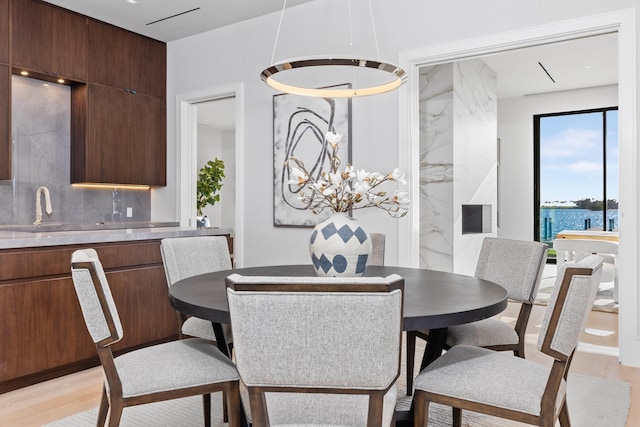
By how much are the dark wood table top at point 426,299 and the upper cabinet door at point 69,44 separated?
3.06 meters

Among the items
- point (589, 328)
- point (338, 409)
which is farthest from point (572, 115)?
point (338, 409)

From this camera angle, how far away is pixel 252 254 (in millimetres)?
4652

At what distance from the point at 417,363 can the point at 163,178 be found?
3.28 metres

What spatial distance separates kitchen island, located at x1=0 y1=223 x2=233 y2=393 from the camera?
2822mm

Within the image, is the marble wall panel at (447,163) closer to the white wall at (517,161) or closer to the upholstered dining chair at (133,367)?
the white wall at (517,161)

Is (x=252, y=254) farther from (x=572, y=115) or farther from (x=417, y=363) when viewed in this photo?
(x=572, y=115)

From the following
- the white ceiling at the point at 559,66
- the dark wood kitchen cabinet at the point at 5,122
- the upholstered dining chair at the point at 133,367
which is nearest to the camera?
the upholstered dining chair at the point at 133,367

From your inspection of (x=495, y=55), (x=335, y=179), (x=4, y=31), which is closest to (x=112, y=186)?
(x=4, y=31)

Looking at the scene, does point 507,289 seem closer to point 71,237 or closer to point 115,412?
point 115,412

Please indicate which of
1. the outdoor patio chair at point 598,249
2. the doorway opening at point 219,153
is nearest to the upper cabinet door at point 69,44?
the doorway opening at point 219,153

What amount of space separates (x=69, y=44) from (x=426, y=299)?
13.4 ft

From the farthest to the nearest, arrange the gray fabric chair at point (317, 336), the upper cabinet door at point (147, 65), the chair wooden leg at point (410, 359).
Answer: the upper cabinet door at point (147, 65), the chair wooden leg at point (410, 359), the gray fabric chair at point (317, 336)

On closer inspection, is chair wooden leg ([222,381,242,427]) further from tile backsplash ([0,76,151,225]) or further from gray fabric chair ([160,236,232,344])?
tile backsplash ([0,76,151,225])

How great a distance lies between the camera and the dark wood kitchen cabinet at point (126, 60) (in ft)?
15.2
